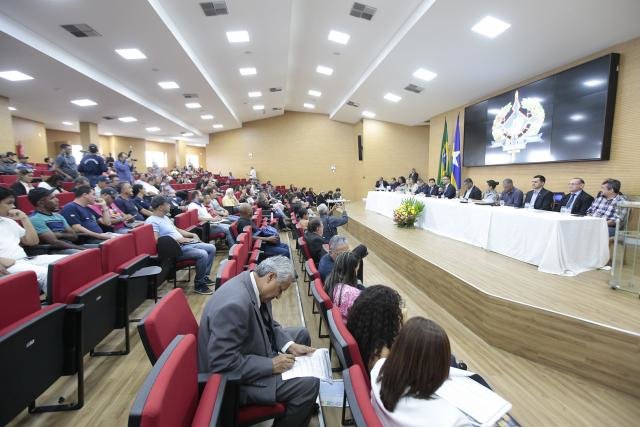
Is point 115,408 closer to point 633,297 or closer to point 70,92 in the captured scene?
point 633,297

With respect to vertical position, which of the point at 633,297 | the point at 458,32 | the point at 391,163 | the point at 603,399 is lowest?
the point at 603,399

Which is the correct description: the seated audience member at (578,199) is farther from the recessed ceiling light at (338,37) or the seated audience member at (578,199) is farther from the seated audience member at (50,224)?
the seated audience member at (50,224)

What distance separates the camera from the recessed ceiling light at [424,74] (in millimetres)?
8289

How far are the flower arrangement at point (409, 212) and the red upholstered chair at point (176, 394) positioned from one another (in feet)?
19.5

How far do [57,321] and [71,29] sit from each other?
20.8ft

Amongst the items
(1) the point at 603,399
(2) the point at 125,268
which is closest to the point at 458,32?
(1) the point at 603,399

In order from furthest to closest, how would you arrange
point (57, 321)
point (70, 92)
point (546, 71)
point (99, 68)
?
point (70, 92)
point (99, 68)
point (546, 71)
point (57, 321)

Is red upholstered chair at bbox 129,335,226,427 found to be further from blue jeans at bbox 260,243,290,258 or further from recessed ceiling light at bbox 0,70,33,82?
recessed ceiling light at bbox 0,70,33,82

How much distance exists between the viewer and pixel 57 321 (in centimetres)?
185

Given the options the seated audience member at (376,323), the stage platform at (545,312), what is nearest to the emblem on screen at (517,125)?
the stage platform at (545,312)

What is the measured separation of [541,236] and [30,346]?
4608 millimetres

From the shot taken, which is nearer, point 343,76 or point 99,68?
point 99,68

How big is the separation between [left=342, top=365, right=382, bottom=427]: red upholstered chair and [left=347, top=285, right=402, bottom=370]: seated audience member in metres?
0.44

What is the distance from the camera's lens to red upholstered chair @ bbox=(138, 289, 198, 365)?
51.2 inches
